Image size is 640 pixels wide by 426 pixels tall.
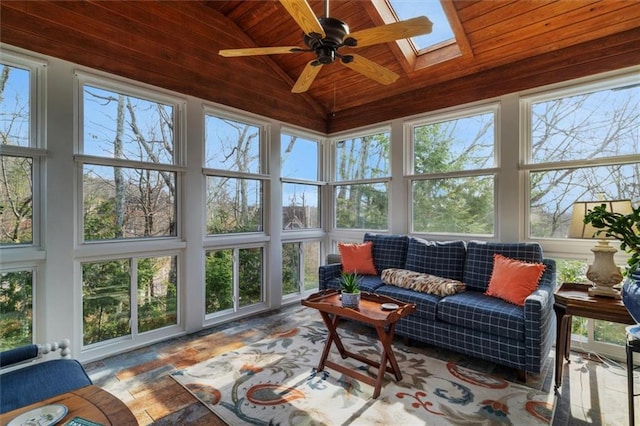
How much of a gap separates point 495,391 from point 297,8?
2914 millimetres

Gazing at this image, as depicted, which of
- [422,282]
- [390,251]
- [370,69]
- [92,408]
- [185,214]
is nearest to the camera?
[92,408]

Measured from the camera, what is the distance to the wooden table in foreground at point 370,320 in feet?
7.59

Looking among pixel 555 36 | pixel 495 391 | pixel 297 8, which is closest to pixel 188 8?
pixel 297 8

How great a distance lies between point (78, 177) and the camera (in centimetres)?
279

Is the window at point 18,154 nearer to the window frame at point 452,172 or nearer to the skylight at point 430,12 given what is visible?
the skylight at point 430,12

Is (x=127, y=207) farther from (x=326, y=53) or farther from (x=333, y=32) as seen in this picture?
(x=333, y=32)

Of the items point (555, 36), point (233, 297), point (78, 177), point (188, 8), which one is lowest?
point (233, 297)

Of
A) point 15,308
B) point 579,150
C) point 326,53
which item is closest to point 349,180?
point 579,150

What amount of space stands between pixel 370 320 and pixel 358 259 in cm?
171

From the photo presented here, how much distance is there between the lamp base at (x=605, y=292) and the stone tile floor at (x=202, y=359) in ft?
2.41

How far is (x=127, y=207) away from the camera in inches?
123

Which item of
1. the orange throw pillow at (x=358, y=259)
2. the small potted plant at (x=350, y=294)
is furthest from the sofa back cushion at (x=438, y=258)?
the small potted plant at (x=350, y=294)

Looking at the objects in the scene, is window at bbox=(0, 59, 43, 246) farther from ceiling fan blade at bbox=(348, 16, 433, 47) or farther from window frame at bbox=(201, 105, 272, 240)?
ceiling fan blade at bbox=(348, 16, 433, 47)

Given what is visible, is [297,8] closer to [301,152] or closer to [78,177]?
[78,177]
